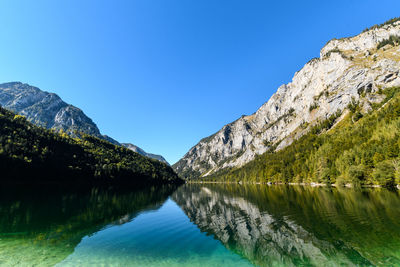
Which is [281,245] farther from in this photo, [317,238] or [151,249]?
[151,249]

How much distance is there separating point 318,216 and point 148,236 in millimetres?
25753

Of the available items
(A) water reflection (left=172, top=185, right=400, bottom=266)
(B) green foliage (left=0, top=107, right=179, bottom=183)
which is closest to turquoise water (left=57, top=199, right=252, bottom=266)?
(A) water reflection (left=172, top=185, right=400, bottom=266)

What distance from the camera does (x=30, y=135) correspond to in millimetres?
126562

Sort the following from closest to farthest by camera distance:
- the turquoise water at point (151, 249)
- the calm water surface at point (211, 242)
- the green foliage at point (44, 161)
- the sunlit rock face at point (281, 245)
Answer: the sunlit rock face at point (281, 245), the calm water surface at point (211, 242), the turquoise water at point (151, 249), the green foliage at point (44, 161)

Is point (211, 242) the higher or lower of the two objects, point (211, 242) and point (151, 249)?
the lower

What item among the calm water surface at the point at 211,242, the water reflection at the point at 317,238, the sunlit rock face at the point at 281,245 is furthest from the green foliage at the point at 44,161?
the sunlit rock face at the point at 281,245

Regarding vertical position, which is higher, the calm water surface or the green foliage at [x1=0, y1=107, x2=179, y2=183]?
the green foliage at [x1=0, y1=107, x2=179, y2=183]

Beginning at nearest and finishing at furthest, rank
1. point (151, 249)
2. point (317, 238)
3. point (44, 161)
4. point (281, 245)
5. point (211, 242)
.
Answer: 1. point (281, 245)
2. point (151, 249)
3. point (317, 238)
4. point (211, 242)
5. point (44, 161)

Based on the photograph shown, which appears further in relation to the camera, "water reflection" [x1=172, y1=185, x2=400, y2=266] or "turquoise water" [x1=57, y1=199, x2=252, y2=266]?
"turquoise water" [x1=57, y1=199, x2=252, y2=266]

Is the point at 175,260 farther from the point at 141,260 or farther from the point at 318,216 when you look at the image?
the point at 318,216

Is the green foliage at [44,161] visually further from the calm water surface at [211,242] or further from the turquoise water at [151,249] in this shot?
the turquoise water at [151,249]


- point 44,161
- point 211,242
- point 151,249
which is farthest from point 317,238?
point 44,161

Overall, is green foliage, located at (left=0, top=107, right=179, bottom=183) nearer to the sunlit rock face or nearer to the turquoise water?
the turquoise water

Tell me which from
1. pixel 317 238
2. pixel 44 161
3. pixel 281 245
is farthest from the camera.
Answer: pixel 44 161
